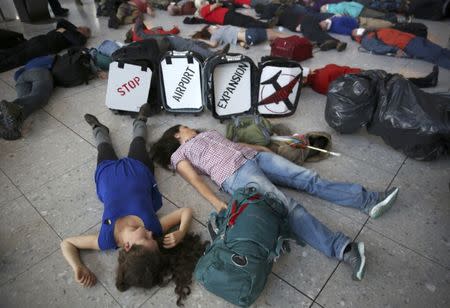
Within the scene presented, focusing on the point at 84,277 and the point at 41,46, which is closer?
the point at 84,277

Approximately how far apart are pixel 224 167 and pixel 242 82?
968 mm

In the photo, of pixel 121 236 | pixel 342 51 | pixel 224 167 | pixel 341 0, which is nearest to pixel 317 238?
pixel 224 167

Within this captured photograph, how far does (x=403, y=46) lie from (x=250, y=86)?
230cm

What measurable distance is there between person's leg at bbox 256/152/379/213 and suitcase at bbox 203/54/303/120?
781mm

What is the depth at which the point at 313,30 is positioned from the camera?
4270 mm

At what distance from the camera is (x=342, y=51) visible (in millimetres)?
3998

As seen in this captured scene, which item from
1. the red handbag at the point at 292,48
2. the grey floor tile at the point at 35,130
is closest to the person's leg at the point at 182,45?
the red handbag at the point at 292,48

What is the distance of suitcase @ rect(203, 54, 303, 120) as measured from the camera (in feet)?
8.20

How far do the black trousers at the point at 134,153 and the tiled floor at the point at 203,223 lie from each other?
145mm

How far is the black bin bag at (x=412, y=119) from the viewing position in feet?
6.54

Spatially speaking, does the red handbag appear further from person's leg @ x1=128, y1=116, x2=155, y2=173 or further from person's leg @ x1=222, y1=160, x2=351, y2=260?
person's leg @ x1=222, y1=160, x2=351, y2=260

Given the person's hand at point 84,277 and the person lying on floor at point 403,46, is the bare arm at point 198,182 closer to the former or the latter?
the person's hand at point 84,277

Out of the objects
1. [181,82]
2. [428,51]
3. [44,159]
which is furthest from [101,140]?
[428,51]

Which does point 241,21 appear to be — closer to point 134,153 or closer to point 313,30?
point 313,30
